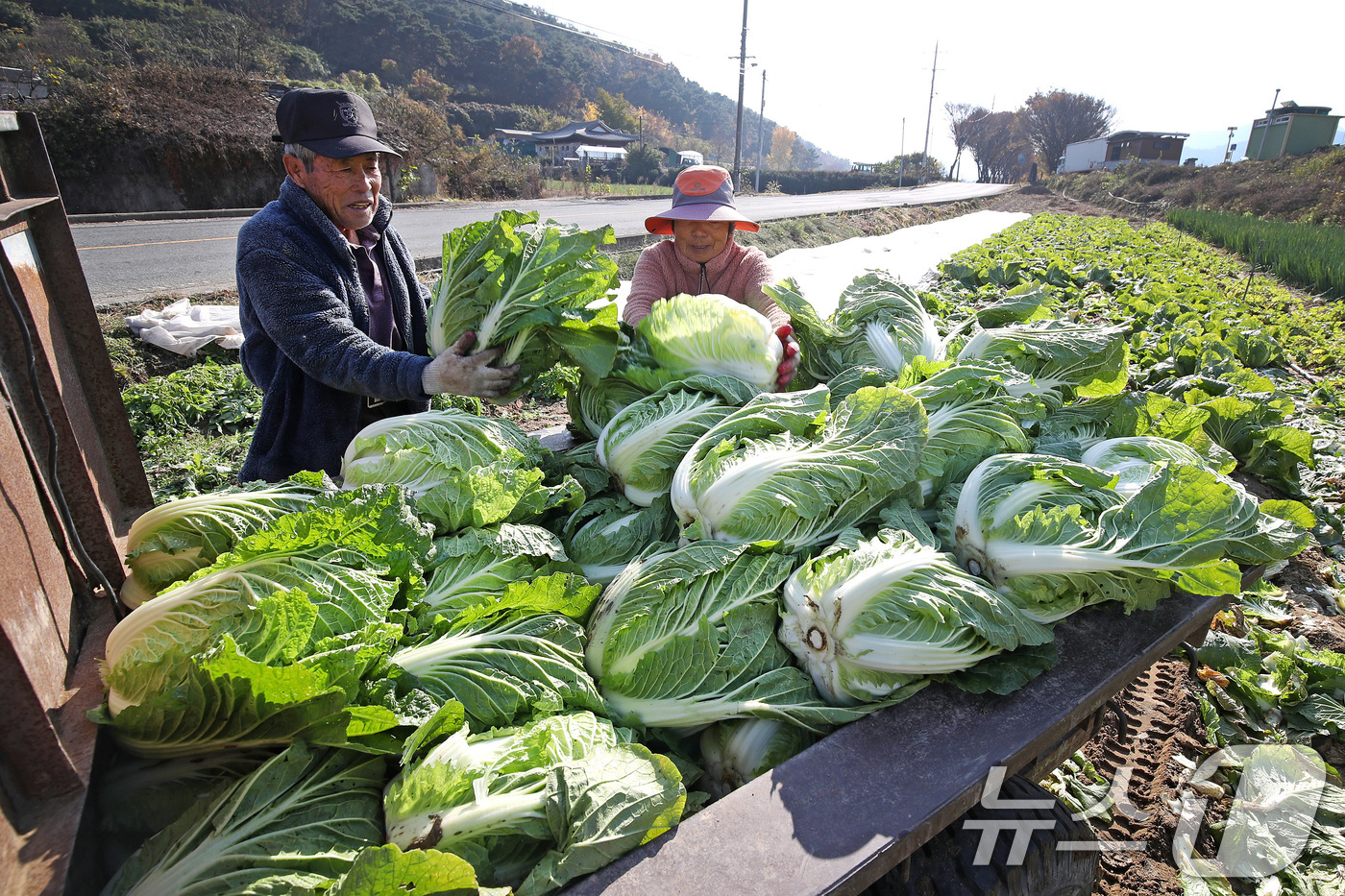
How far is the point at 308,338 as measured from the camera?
2.63 meters

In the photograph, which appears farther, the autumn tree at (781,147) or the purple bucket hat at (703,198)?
the autumn tree at (781,147)

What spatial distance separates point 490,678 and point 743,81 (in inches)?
1664

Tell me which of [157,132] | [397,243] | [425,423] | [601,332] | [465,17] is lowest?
[425,423]

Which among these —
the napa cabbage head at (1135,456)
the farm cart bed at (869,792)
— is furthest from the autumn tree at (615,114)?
the farm cart bed at (869,792)

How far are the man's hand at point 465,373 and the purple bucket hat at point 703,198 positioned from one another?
1.79 meters

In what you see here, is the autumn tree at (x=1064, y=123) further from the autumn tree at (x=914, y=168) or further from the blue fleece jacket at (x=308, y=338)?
the blue fleece jacket at (x=308, y=338)

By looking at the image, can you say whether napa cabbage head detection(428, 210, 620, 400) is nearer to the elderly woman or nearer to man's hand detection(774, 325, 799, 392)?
man's hand detection(774, 325, 799, 392)

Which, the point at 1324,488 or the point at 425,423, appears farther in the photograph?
the point at 1324,488

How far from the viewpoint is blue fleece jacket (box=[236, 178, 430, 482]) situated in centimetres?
262

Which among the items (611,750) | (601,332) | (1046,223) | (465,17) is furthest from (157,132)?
(465,17)

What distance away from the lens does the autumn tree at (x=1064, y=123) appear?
262 feet

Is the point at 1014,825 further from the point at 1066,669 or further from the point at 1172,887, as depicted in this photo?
the point at 1172,887

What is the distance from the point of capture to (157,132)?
832 inches

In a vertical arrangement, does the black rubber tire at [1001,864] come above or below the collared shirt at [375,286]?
below
